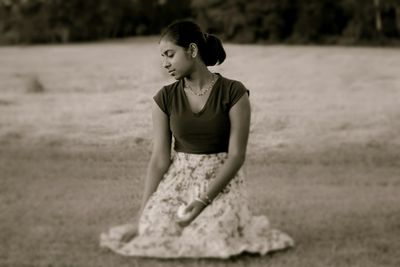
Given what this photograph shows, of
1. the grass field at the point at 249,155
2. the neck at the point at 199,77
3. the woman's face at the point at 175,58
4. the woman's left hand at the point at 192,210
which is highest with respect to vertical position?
the woman's face at the point at 175,58

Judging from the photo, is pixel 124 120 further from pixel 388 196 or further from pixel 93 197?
pixel 388 196

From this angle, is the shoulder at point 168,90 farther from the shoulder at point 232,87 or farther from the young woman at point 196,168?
the shoulder at point 232,87

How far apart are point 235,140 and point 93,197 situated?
4.33 feet

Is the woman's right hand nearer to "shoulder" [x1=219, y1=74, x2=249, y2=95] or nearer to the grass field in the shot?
the grass field

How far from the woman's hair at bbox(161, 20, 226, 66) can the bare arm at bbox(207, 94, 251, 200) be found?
0.22m

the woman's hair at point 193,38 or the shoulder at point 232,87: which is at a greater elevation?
the woman's hair at point 193,38

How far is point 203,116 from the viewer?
9.55 feet

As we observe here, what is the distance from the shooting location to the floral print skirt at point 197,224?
9.49 feet

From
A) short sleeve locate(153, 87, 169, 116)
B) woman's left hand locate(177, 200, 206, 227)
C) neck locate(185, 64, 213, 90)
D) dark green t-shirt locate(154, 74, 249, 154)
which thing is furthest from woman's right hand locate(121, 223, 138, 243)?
neck locate(185, 64, 213, 90)

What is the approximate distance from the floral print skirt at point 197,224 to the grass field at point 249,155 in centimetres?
5

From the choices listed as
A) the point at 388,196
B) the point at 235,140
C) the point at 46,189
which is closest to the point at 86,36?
the point at 46,189

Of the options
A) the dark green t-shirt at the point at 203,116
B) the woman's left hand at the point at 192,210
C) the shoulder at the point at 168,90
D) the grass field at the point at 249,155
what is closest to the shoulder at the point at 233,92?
the dark green t-shirt at the point at 203,116

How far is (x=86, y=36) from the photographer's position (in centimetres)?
981

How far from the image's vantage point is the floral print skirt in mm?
2893
